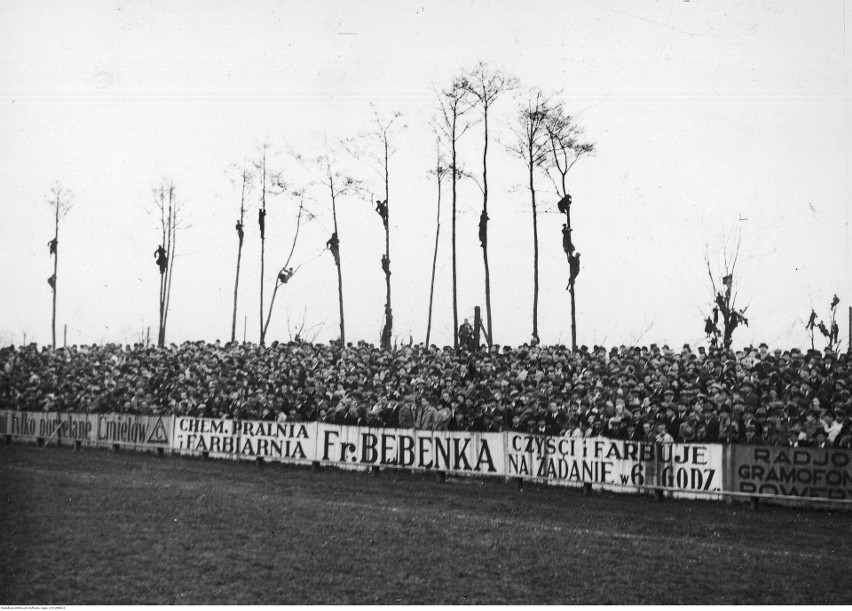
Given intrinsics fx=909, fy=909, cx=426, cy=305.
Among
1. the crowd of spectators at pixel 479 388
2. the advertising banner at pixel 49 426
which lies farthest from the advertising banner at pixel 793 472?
the advertising banner at pixel 49 426

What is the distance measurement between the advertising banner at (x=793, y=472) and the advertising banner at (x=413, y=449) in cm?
526

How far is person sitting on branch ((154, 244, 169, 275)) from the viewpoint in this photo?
126 feet

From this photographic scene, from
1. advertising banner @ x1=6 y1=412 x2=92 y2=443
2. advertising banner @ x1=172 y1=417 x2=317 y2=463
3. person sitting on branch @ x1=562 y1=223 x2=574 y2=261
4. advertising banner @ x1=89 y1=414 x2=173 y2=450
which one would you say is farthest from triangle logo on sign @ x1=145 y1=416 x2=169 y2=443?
person sitting on branch @ x1=562 y1=223 x2=574 y2=261

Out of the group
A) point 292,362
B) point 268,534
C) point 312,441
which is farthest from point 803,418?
point 292,362

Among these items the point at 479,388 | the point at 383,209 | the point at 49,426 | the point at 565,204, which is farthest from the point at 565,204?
the point at 49,426

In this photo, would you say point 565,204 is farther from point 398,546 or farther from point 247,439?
point 398,546

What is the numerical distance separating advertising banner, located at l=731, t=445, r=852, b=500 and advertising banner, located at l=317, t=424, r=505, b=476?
5264 mm

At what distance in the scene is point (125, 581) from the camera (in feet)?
40.7

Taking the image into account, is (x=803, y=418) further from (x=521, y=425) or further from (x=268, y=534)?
(x=268, y=534)

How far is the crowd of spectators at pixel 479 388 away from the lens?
18.1 m

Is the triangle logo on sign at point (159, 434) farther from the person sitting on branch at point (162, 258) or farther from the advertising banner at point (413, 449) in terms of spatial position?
the person sitting on branch at point (162, 258)

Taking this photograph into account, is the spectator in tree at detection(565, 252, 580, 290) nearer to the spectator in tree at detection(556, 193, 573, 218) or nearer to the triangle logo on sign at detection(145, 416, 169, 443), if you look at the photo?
the spectator in tree at detection(556, 193, 573, 218)

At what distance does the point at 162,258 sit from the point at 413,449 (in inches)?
836

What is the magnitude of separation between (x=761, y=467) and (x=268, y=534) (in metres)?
9.30
